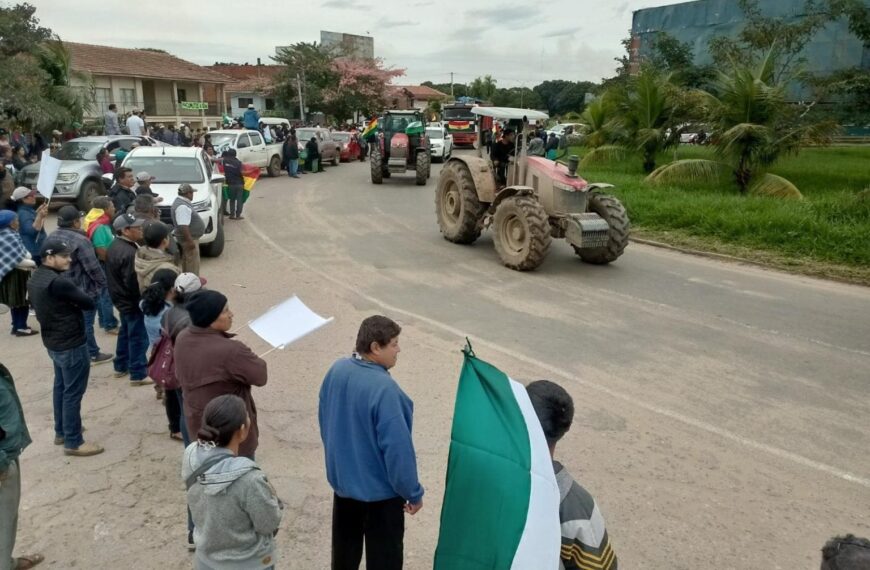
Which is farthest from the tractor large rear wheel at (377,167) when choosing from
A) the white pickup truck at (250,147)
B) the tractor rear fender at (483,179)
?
the tractor rear fender at (483,179)

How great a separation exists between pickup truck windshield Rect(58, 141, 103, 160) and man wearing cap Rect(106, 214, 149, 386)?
1066 cm

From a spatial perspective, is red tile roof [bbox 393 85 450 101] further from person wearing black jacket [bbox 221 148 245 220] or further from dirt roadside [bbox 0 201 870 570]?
dirt roadside [bbox 0 201 870 570]

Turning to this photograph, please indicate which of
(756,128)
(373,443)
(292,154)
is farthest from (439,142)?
(373,443)

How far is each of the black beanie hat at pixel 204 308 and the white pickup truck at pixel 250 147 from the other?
18.7 meters

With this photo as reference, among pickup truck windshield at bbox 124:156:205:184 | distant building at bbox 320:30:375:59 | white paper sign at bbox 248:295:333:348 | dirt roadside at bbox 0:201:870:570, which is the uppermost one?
distant building at bbox 320:30:375:59

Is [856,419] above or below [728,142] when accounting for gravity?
below

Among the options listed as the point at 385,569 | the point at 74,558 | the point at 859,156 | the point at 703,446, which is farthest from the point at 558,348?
the point at 859,156

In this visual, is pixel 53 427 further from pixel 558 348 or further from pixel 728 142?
pixel 728 142

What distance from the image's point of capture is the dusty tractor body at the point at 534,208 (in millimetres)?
10258

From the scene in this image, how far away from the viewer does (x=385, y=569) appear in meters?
3.33

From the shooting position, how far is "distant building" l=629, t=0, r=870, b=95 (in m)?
32.1

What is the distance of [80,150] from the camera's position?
617 inches

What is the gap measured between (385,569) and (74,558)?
195 centimetres

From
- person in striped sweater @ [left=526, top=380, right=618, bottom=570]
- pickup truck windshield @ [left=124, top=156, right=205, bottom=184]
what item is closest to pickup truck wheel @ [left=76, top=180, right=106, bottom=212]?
pickup truck windshield @ [left=124, top=156, right=205, bottom=184]
